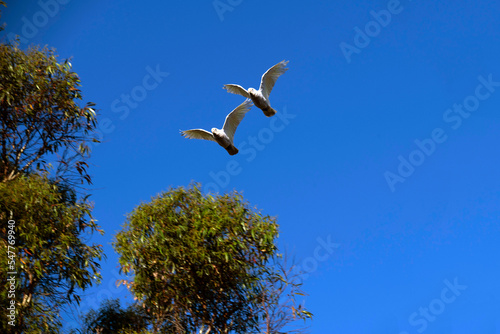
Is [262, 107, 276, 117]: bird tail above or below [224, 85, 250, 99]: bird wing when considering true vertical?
below

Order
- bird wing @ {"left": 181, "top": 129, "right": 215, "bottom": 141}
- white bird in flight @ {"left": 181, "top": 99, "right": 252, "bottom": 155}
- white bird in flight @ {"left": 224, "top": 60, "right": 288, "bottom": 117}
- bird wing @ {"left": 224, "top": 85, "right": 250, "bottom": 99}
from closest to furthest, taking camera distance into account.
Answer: white bird in flight @ {"left": 224, "top": 60, "right": 288, "bottom": 117} → bird wing @ {"left": 224, "top": 85, "right": 250, "bottom": 99} → white bird in flight @ {"left": 181, "top": 99, "right": 252, "bottom": 155} → bird wing @ {"left": 181, "top": 129, "right": 215, "bottom": 141}

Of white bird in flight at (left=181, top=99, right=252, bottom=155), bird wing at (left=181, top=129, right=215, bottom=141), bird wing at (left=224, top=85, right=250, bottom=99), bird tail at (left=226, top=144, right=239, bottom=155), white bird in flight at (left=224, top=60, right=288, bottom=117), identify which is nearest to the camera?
white bird in flight at (left=224, top=60, right=288, bottom=117)

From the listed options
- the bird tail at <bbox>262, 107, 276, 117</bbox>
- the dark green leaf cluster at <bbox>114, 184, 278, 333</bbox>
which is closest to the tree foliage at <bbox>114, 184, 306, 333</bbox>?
the dark green leaf cluster at <bbox>114, 184, 278, 333</bbox>

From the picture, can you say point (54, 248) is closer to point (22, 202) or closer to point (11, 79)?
point (22, 202)

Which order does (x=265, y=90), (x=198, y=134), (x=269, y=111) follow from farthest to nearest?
(x=198, y=134)
(x=265, y=90)
(x=269, y=111)

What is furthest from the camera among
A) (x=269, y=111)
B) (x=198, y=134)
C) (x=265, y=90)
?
(x=198, y=134)

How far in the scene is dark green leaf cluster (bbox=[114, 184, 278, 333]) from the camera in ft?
45.3

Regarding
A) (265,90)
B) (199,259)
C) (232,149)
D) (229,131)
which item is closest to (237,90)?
(265,90)

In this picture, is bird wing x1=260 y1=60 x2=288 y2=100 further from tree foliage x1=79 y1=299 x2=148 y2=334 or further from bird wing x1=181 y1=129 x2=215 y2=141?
tree foliage x1=79 y1=299 x2=148 y2=334

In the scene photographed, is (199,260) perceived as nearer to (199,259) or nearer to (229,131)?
(199,259)

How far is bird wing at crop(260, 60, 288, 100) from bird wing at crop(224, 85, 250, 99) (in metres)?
0.36

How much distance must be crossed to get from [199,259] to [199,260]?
0.13 ft

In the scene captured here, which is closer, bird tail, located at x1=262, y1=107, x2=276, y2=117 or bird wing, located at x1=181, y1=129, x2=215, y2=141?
bird tail, located at x1=262, y1=107, x2=276, y2=117

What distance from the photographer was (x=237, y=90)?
12.0 metres
